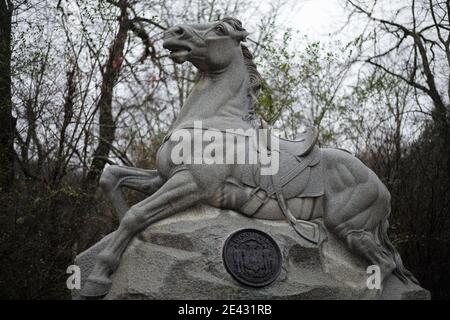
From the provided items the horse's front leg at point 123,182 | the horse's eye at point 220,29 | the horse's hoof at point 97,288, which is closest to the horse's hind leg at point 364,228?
the horse's front leg at point 123,182

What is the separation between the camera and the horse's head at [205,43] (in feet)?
18.4

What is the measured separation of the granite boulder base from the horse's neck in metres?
0.72

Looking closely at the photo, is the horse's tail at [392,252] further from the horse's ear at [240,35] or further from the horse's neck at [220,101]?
the horse's ear at [240,35]

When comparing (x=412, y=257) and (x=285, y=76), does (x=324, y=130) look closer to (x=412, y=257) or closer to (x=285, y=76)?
(x=285, y=76)

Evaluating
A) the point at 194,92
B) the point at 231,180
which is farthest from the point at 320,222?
the point at 194,92

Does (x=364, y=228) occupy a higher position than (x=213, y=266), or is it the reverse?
(x=364, y=228)

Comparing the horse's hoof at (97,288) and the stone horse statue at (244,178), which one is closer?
the horse's hoof at (97,288)

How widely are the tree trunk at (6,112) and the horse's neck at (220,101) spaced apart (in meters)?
4.87

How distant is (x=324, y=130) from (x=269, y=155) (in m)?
8.13

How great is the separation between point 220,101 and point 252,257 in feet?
4.39

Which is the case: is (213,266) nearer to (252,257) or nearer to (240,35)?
(252,257)

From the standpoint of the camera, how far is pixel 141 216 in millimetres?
5086
